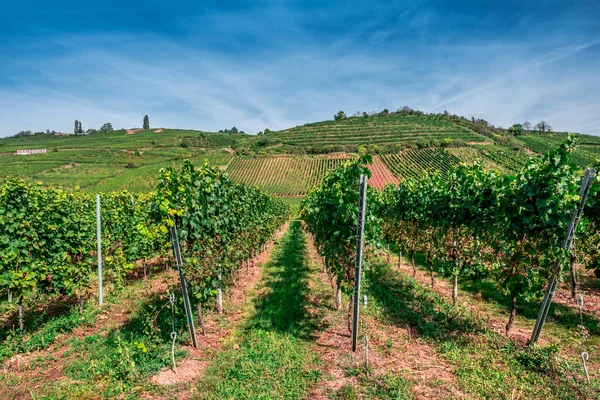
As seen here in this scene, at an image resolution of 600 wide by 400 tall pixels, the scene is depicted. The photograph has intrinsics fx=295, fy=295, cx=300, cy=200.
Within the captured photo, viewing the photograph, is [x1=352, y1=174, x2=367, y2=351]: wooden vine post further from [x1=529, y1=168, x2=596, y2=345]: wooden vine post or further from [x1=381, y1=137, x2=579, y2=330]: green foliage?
[x1=529, y1=168, x2=596, y2=345]: wooden vine post

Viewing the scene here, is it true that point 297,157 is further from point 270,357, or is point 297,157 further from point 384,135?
point 270,357

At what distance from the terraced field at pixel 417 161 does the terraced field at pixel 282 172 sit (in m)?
11.2

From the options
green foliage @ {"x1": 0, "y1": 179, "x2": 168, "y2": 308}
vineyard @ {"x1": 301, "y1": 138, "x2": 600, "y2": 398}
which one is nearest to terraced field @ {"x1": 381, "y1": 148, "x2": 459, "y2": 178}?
vineyard @ {"x1": 301, "y1": 138, "x2": 600, "y2": 398}

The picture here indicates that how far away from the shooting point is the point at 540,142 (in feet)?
303

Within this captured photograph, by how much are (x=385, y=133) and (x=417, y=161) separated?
40285 mm

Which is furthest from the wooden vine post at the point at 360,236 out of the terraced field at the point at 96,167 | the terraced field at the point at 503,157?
the terraced field at the point at 503,157

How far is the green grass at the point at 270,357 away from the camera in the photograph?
5086 mm

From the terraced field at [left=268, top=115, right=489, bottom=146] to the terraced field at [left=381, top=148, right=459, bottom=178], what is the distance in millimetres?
13537

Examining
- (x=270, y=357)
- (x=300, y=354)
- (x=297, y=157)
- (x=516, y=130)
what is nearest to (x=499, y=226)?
(x=300, y=354)

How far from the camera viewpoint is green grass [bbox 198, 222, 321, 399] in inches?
200

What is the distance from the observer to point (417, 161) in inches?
2640

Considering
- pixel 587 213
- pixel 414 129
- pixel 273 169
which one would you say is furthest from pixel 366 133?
pixel 587 213

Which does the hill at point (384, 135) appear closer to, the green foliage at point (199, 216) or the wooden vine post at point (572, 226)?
the green foliage at point (199, 216)

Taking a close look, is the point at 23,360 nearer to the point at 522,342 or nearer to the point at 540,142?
the point at 522,342
